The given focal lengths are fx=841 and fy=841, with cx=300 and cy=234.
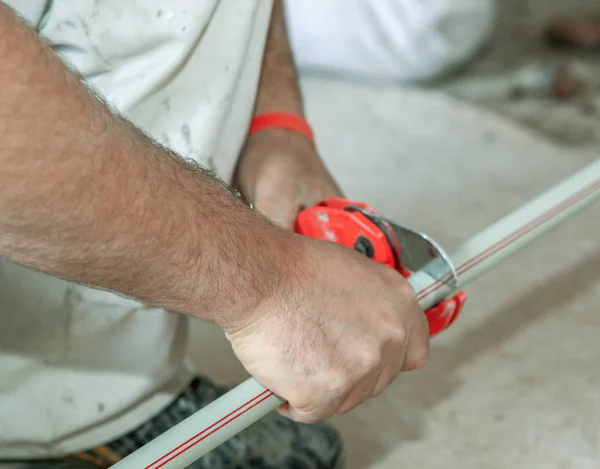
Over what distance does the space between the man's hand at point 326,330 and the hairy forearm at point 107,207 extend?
0.08ft

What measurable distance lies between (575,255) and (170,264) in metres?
0.90

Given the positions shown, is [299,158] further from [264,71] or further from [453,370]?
[453,370]

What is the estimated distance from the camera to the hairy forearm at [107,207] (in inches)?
19.2

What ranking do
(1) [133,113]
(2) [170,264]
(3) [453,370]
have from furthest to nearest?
(3) [453,370] < (1) [133,113] < (2) [170,264]

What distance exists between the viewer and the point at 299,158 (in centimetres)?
91

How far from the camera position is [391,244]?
74 cm

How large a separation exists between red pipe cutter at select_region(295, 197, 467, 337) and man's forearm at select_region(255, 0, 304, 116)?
0.21m

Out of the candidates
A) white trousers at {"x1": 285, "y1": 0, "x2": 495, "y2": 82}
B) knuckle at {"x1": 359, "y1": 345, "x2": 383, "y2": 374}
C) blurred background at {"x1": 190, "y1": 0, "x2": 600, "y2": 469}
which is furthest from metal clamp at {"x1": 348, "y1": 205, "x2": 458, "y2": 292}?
white trousers at {"x1": 285, "y1": 0, "x2": 495, "y2": 82}

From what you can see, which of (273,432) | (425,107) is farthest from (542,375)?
(425,107)

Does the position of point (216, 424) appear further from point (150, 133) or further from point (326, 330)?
point (150, 133)

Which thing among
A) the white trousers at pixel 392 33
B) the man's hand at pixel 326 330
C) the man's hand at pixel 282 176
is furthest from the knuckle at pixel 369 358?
the white trousers at pixel 392 33

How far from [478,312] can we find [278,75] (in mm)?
477

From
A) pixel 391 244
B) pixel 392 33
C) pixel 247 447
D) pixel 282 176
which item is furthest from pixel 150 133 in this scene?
pixel 392 33

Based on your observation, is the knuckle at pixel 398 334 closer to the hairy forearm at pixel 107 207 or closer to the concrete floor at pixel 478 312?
the hairy forearm at pixel 107 207
